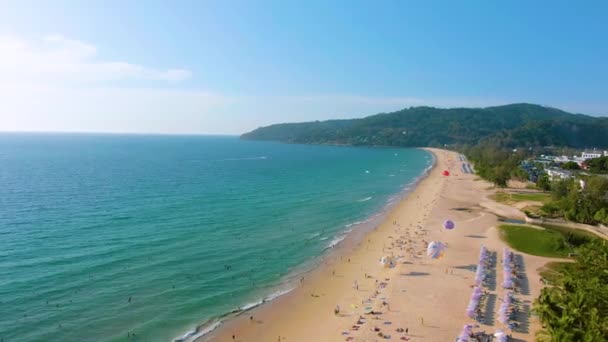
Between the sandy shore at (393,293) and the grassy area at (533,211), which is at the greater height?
the grassy area at (533,211)

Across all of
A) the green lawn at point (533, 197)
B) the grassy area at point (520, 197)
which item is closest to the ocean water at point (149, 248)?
the grassy area at point (520, 197)

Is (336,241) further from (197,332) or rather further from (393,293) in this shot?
(197,332)

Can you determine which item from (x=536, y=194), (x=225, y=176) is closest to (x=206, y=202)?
(x=225, y=176)

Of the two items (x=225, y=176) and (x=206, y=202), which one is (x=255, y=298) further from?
(x=225, y=176)

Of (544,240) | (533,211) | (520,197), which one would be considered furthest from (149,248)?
(520,197)

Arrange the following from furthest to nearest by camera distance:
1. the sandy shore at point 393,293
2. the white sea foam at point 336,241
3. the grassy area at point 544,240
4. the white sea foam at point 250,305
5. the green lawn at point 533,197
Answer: the green lawn at point 533,197, the white sea foam at point 336,241, the grassy area at point 544,240, the white sea foam at point 250,305, the sandy shore at point 393,293

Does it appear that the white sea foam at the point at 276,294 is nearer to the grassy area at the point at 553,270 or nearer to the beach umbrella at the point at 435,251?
the beach umbrella at the point at 435,251

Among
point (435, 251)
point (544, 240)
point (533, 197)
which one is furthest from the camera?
point (533, 197)
